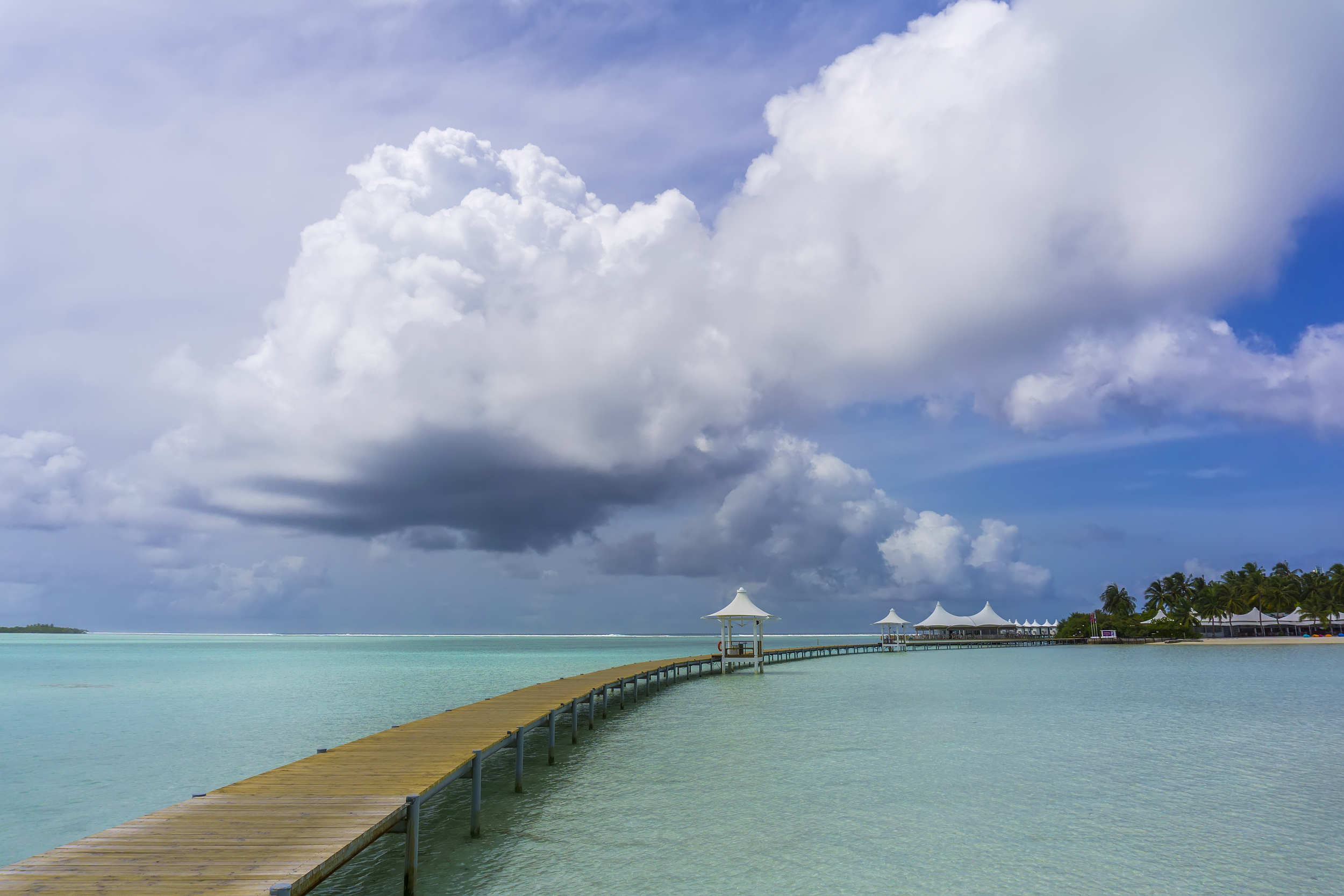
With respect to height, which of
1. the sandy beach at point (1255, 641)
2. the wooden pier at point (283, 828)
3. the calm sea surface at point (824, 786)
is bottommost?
the sandy beach at point (1255, 641)

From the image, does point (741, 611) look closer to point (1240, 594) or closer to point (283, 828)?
point (283, 828)

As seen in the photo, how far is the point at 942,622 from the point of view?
75500mm

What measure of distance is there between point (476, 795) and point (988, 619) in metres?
79.5

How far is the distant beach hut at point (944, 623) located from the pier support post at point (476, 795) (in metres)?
69.8

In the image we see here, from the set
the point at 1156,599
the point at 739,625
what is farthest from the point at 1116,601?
the point at 739,625

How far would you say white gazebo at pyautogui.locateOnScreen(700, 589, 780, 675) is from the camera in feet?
120

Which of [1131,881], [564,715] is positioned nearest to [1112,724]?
[1131,881]

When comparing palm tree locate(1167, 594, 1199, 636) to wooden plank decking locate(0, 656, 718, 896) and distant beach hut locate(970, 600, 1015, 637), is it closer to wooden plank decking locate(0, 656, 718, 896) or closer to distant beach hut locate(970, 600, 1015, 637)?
distant beach hut locate(970, 600, 1015, 637)

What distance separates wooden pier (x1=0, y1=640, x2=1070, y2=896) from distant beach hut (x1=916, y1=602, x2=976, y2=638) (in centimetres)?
6955

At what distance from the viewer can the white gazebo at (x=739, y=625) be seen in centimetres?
3650

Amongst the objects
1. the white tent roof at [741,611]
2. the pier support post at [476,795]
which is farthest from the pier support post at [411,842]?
the white tent roof at [741,611]

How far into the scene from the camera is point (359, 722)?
21953mm

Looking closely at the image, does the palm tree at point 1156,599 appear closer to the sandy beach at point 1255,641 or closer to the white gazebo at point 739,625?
the sandy beach at point 1255,641

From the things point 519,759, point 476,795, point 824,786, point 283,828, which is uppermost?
point 283,828
